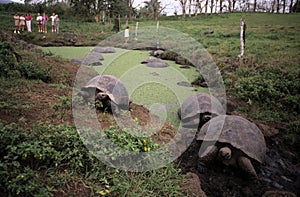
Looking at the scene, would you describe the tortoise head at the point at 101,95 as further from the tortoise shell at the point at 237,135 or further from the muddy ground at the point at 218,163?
the tortoise shell at the point at 237,135

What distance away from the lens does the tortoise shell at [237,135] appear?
3.22 m

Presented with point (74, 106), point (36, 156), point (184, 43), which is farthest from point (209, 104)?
point (184, 43)

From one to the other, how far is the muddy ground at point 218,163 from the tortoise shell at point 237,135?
32 centimetres

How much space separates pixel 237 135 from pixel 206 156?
524 millimetres

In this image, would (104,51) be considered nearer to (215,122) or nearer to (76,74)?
(76,74)

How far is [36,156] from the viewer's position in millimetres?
2381

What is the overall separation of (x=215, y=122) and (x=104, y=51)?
8903 millimetres

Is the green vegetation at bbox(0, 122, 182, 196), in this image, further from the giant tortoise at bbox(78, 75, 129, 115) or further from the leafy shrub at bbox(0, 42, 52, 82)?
the leafy shrub at bbox(0, 42, 52, 82)

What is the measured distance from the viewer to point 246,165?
3148 millimetres

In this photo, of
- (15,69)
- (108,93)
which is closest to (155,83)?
(108,93)

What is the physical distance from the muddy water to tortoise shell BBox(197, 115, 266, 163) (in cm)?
31

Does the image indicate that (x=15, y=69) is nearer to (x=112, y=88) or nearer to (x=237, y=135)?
(x=112, y=88)

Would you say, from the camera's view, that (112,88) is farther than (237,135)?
Yes

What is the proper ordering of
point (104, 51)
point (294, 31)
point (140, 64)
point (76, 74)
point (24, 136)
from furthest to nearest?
point (294, 31) < point (104, 51) < point (140, 64) < point (76, 74) < point (24, 136)
